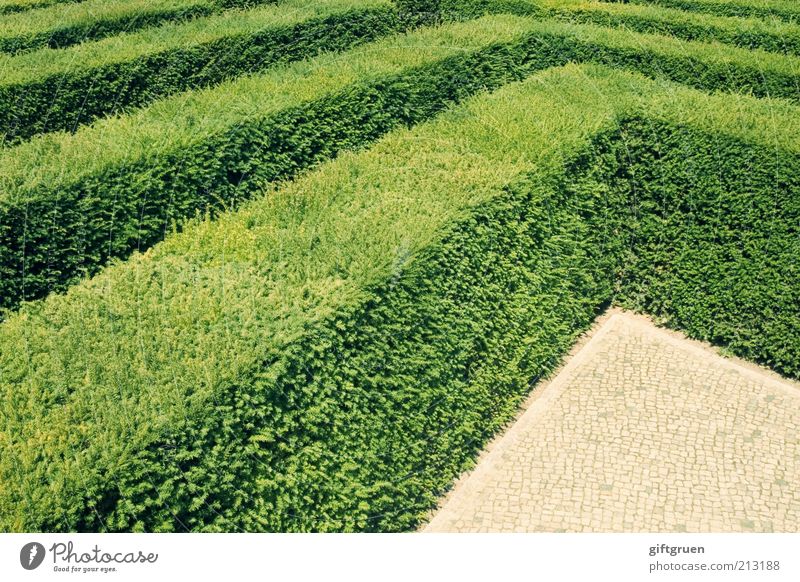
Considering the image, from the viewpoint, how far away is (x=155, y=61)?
16.5 meters

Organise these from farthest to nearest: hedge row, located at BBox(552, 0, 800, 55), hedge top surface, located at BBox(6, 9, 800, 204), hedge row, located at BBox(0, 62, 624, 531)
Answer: hedge row, located at BBox(552, 0, 800, 55) → hedge top surface, located at BBox(6, 9, 800, 204) → hedge row, located at BBox(0, 62, 624, 531)

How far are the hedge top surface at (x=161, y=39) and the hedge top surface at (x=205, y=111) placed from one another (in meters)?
2.81

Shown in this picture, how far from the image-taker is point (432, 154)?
1216 centimetres

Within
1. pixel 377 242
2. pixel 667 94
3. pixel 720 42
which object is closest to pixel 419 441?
pixel 377 242

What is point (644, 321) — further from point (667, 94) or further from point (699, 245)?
point (667, 94)

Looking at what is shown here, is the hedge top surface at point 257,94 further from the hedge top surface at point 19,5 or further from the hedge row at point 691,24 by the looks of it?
the hedge top surface at point 19,5

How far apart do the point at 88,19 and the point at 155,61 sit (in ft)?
13.1

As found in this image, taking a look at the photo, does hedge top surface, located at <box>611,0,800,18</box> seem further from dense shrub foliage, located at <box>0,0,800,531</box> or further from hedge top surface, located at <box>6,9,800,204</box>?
hedge top surface, located at <box>6,9,800,204</box>

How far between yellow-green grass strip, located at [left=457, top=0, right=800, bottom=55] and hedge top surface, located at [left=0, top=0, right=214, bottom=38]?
1013 centimetres

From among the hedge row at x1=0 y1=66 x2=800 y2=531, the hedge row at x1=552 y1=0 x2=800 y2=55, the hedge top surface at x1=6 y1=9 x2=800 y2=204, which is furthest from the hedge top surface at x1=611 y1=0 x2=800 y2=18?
the hedge row at x1=0 y1=66 x2=800 y2=531

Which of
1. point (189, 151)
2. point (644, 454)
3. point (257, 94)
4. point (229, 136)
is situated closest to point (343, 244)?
point (189, 151)

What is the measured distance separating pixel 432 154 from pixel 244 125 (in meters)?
3.40
